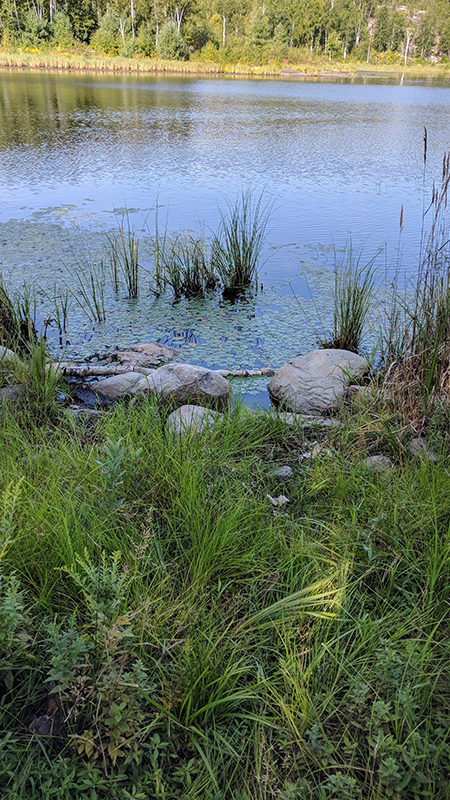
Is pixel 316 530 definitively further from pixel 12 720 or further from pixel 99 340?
pixel 99 340

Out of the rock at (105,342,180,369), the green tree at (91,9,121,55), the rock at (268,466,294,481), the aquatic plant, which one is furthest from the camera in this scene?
the green tree at (91,9,121,55)

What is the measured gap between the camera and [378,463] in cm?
207

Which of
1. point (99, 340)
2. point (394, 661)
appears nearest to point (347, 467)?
point (394, 661)

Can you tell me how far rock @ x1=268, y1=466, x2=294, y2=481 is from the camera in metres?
2.16

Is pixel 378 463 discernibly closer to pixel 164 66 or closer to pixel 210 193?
pixel 210 193

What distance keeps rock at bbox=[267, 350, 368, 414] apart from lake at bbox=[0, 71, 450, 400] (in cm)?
43

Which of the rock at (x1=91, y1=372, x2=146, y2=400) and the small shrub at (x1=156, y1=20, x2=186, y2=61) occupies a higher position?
the small shrub at (x1=156, y1=20, x2=186, y2=61)

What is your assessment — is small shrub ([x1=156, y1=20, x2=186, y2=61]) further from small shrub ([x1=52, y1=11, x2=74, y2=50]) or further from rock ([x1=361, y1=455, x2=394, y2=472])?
rock ([x1=361, y1=455, x2=394, y2=472])

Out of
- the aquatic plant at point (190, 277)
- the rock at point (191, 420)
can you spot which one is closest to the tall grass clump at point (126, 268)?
the aquatic plant at point (190, 277)

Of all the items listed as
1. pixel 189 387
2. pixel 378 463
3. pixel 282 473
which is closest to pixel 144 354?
pixel 189 387

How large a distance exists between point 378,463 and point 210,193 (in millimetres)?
6195

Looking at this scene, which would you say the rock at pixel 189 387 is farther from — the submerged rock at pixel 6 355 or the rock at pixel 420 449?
the rock at pixel 420 449

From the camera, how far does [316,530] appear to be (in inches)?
67.5

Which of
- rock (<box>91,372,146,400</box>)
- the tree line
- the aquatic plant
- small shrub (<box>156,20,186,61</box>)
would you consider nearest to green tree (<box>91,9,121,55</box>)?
the tree line
